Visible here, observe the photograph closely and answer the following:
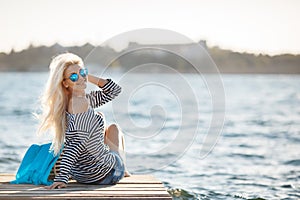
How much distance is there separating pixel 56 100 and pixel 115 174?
0.78 meters

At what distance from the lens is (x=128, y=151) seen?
11.3m

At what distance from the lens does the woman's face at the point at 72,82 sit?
4988 mm

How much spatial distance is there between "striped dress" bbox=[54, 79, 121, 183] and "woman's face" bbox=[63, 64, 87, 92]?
0.20 m

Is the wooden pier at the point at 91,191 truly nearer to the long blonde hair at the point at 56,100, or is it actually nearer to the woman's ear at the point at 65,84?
the long blonde hair at the point at 56,100

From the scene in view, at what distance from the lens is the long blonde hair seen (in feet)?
16.3

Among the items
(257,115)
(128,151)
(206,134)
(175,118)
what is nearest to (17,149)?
(128,151)

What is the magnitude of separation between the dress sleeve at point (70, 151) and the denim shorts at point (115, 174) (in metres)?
0.31

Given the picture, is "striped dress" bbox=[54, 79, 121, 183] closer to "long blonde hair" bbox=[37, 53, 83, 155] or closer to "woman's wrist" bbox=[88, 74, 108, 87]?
"long blonde hair" bbox=[37, 53, 83, 155]

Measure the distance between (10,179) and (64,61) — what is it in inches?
46.3

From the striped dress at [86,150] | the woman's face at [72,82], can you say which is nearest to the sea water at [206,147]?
the woman's face at [72,82]

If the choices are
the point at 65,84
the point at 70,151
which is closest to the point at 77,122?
the point at 70,151

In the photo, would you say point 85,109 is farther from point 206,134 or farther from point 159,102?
point 159,102

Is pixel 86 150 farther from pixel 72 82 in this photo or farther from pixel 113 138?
pixel 72 82

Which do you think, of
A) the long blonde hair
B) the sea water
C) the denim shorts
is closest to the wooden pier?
the denim shorts
